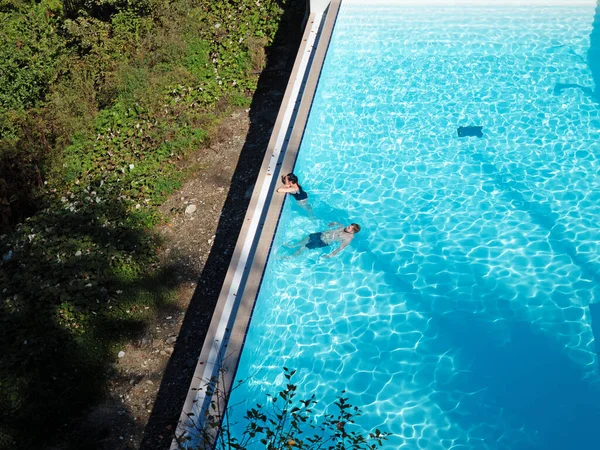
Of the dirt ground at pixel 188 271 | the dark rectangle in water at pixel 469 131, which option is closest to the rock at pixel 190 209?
the dirt ground at pixel 188 271

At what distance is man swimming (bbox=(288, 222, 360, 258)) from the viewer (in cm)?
872

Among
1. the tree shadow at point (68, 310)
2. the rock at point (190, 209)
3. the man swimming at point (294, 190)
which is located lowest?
the tree shadow at point (68, 310)

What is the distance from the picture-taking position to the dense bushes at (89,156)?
801 cm

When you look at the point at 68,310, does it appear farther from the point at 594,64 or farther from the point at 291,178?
the point at 594,64

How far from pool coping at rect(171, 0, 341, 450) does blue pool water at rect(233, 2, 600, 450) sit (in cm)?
23

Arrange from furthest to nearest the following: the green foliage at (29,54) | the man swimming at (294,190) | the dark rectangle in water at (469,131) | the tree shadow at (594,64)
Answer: the green foliage at (29,54) → the tree shadow at (594,64) → the dark rectangle in water at (469,131) → the man swimming at (294,190)

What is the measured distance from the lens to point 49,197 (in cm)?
1011

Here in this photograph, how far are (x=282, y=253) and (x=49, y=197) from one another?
157 inches

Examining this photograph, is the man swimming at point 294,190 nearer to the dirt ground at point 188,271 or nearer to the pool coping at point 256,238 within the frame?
the pool coping at point 256,238

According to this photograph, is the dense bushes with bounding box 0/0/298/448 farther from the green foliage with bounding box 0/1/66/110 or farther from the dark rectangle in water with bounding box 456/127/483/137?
the dark rectangle in water with bounding box 456/127/483/137

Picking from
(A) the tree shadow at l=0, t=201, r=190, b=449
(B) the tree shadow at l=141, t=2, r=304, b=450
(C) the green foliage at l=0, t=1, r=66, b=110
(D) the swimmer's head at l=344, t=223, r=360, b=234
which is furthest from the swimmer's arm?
(C) the green foliage at l=0, t=1, r=66, b=110

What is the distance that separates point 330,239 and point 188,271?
1964mm

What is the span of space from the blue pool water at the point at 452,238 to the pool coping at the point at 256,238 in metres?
0.23

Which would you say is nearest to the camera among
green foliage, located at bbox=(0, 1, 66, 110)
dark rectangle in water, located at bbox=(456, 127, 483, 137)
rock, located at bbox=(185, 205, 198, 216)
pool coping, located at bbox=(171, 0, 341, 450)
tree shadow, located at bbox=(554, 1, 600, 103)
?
pool coping, located at bbox=(171, 0, 341, 450)
